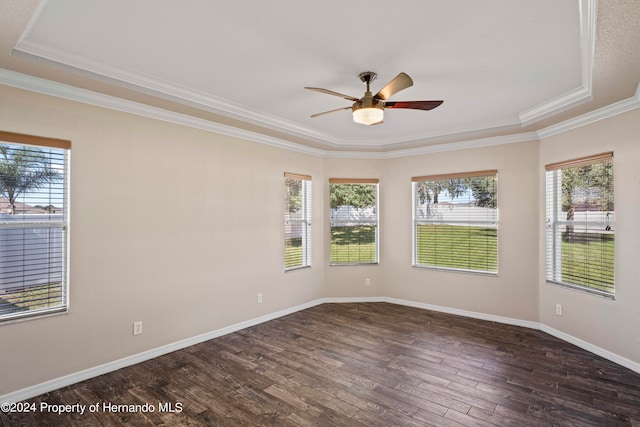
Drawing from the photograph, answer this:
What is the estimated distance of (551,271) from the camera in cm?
425

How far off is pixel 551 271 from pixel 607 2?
342 centimetres

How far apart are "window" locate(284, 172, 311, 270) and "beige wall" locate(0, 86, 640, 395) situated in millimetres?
138

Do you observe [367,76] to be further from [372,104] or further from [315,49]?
[315,49]

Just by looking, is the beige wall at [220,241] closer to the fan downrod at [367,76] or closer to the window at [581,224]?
the window at [581,224]

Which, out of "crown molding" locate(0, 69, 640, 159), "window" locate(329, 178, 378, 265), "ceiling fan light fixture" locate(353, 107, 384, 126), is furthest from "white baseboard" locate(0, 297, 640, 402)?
"ceiling fan light fixture" locate(353, 107, 384, 126)

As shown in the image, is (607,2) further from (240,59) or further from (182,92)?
(182,92)

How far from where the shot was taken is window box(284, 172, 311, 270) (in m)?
5.07

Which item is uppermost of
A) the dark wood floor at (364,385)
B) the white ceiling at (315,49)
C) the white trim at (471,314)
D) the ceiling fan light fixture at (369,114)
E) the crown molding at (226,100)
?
the white ceiling at (315,49)

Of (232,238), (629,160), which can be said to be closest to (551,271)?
(629,160)

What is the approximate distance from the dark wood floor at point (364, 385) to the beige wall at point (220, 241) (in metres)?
0.38

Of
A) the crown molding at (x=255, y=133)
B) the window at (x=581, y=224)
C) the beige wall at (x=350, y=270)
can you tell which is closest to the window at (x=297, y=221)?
the beige wall at (x=350, y=270)

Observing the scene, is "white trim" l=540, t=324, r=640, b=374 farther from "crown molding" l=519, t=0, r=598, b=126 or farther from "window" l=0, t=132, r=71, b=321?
"window" l=0, t=132, r=71, b=321

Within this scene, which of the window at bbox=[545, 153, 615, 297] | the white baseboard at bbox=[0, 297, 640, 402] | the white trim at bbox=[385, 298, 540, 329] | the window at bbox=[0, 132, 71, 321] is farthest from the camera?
the white trim at bbox=[385, 298, 540, 329]

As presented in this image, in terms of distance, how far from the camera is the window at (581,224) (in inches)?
140
